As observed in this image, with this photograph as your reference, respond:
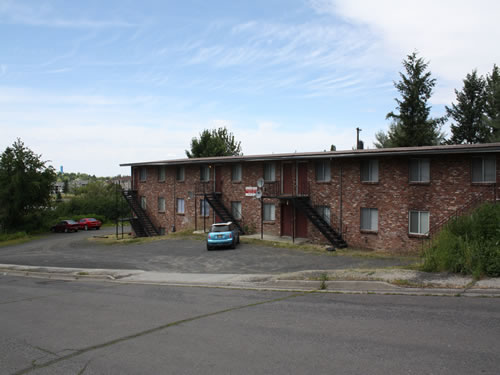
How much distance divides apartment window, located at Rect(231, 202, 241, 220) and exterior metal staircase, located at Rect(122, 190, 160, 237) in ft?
32.3

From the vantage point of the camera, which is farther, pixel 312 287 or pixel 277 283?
pixel 277 283

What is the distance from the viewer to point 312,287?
12.6 metres

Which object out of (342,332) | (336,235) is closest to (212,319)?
(342,332)

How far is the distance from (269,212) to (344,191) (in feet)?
20.3

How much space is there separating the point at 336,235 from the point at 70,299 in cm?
1599

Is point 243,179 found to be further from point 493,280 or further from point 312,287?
point 493,280

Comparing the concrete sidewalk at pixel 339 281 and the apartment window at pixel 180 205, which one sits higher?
the apartment window at pixel 180 205

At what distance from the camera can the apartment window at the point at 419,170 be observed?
22219 millimetres

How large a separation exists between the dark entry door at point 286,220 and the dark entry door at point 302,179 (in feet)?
4.77

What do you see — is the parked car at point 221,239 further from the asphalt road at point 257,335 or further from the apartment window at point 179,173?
the apartment window at point 179,173

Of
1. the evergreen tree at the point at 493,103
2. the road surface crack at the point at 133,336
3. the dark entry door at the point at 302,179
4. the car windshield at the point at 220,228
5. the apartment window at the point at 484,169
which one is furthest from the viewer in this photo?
the evergreen tree at the point at 493,103

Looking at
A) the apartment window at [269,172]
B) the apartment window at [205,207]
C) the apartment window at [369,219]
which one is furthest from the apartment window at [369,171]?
the apartment window at [205,207]

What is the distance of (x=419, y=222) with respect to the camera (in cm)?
2241

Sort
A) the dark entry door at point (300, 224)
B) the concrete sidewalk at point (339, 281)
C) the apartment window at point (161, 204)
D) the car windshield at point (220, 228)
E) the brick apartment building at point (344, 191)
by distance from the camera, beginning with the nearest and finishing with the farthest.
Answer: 1. the concrete sidewalk at point (339, 281)
2. the brick apartment building at point (344, 191)
3. the car windshield at point (220, 228)
4. the dark entry door at point (300, 224)
5. the apartment window at point (161, 204)
